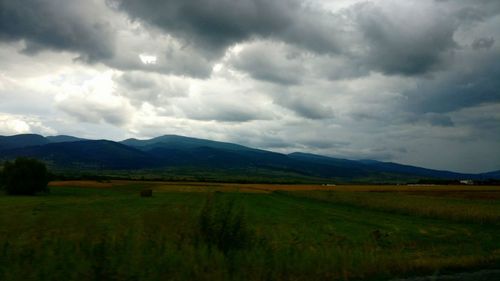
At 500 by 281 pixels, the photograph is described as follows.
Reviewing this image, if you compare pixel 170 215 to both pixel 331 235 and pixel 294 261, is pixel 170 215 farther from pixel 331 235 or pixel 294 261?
pixel 331 235

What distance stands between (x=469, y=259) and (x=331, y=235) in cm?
1205

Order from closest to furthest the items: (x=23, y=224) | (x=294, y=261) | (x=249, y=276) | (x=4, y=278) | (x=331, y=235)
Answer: (x=4, y=278) → (x=249, y=276) → (x=294, y=261) → (x=23, y=224) → (x=331, y=235)

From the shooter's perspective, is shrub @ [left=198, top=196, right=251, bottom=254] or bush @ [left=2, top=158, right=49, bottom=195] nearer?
shrub @ [left=198, top=196, right=251, bottom=254]

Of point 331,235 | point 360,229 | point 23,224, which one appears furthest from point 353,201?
point 23,224

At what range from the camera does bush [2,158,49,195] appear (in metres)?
80.7

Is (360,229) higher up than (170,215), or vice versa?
(170,215)

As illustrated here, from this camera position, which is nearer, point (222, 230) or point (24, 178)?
point (222, 230)

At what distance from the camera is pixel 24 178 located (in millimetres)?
81250

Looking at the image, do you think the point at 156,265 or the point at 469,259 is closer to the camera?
the point at 156,265

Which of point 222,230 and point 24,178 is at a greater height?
point 222,230

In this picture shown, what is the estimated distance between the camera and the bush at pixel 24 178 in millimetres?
80688

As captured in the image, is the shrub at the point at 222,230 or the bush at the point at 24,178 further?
the bush at the point at 24,178

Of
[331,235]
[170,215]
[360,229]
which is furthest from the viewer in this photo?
[360,229]

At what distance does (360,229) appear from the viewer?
3322 cm
